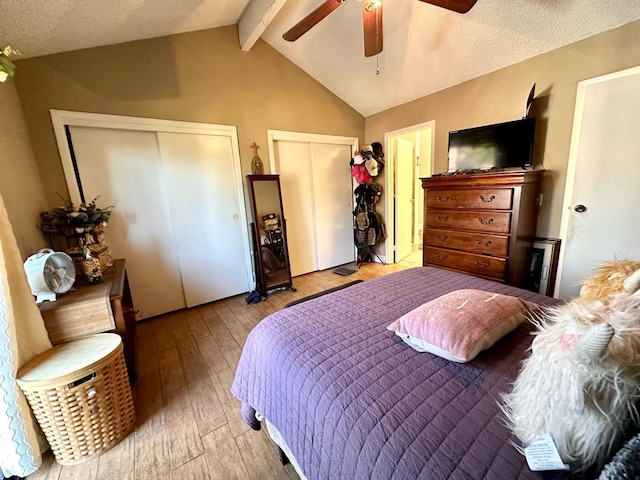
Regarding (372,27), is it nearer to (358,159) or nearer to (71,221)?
(358,159)

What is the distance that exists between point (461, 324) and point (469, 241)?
1837 mm

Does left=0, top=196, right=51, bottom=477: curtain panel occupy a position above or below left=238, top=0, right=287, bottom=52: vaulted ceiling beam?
below

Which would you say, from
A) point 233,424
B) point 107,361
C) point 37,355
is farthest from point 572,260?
point 37,355

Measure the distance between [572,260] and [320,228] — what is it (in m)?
2.84

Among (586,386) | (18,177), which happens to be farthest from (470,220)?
(18,177)

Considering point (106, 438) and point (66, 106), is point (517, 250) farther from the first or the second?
point (66, 106)

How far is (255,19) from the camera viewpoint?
98.0 inches

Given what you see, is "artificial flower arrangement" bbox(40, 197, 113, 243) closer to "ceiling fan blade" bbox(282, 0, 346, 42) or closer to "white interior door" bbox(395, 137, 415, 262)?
"ceiling fan blade" bbox(282, 0, 346, 42)

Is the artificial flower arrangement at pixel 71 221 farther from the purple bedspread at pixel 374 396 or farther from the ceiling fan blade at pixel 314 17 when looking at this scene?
the ceiling fan blade at pixel 314 17

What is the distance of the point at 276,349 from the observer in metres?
1.04

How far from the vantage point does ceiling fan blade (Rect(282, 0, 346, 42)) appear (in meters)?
1.64

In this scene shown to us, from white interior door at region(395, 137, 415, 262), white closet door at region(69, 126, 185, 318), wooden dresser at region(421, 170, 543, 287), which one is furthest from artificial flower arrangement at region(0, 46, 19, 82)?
white interior door at region(395, 137, 415, 262)

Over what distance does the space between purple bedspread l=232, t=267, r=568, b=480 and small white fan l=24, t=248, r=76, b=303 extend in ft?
4.01

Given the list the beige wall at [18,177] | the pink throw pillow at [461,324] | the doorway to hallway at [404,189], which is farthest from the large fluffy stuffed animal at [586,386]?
the doorway to hallway at [404,189]
